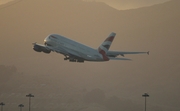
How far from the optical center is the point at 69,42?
170 metres

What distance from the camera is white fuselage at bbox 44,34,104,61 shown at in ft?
537

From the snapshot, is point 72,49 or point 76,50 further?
point 72,49

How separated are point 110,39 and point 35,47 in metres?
20.1

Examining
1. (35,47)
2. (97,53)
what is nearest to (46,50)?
(35,47)

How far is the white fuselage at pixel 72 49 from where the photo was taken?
163750 mm

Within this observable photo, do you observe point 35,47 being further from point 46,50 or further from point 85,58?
point 85,58

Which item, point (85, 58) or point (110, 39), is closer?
point (85, 58)

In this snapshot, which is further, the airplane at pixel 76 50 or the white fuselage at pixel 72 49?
the white fuselage at pixel 72 49

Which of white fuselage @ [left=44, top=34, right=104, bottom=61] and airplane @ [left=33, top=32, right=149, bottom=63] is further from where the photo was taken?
white fuselage @ [left=44, top=34, right=104, bottom=61]

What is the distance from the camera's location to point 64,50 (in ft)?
545

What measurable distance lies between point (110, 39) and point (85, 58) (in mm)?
13597

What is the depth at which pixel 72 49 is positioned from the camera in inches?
6555

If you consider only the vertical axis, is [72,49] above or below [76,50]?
above

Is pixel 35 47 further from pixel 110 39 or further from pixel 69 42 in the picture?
pixel 110 39
